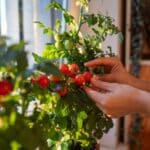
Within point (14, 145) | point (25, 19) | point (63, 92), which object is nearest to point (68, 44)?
point (63, 92)

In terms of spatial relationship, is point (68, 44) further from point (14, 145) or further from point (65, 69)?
point (14, 145)

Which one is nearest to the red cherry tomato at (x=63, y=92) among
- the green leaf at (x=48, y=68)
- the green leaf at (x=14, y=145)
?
the green leaf at (x=48, y=68)

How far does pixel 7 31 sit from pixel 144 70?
1.06m

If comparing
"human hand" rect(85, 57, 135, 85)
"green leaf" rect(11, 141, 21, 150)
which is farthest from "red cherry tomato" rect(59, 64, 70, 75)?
"green leaf" rect(11, 141, 21, 150)

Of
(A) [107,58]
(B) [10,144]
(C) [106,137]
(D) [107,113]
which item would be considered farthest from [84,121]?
(C) [106,137]

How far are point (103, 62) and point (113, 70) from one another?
0.06 meters

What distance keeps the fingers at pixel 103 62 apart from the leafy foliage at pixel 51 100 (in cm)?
4

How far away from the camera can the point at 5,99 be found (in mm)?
505

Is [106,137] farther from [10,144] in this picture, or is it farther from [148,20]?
[10,144]

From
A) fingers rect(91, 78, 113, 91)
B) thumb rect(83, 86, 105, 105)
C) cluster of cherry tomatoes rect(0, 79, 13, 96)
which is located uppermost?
cluster of cherry tomatoes rect(0, 79, 13, 96)

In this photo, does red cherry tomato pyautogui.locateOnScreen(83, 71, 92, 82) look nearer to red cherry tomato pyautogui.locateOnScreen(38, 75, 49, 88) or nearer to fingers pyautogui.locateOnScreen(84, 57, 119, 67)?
fingers pyautogui.locateOnScreen(84, 57, 119, 67)

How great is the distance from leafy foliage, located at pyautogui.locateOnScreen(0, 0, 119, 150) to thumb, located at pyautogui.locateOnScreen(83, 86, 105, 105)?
0.02 meters

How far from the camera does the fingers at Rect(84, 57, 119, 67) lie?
989mm

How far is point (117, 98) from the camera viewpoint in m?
0.90
